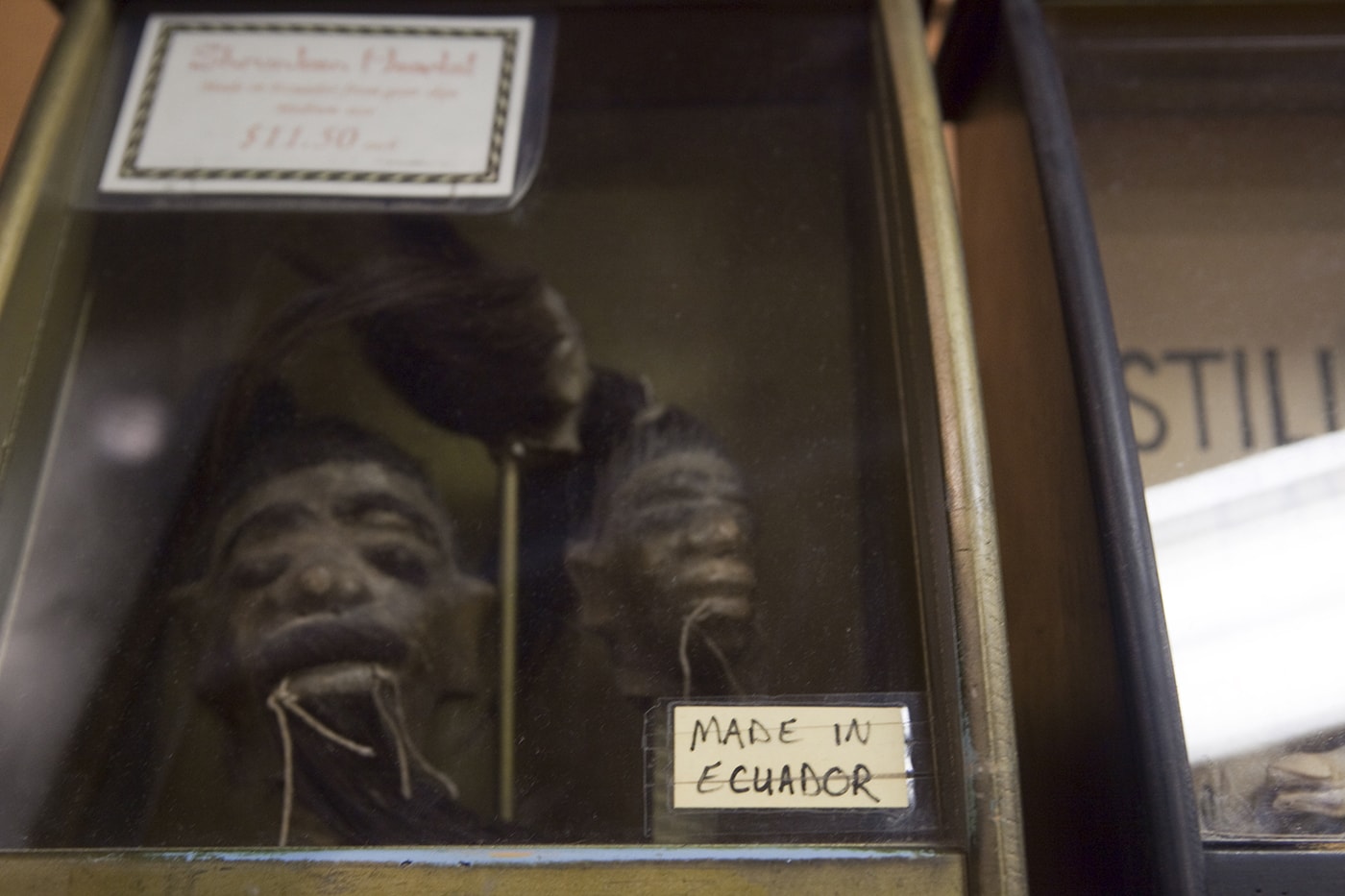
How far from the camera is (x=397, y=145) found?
28.0 inches

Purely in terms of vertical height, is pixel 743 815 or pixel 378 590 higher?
pixel 378 590

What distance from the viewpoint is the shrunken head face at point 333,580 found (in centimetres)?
56

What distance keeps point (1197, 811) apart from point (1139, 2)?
0.56 meters

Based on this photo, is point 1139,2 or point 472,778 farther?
point 1139,2

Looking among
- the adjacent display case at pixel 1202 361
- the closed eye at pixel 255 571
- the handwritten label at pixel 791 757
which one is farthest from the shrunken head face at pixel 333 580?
the adjacent display case at pixel 1202 361

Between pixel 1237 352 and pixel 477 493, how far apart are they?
52cm

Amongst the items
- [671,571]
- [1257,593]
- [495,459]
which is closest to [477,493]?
[495,459]

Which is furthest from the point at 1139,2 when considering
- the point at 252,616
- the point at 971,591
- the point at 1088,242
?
the point at 252,616

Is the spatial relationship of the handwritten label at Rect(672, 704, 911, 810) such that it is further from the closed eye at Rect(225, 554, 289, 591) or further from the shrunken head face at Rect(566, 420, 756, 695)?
the closed eye at Rect(225, 554, 289, 591)

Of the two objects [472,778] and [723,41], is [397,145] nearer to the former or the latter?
[723,41]

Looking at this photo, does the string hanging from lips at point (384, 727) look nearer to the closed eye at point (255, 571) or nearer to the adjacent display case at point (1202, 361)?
the closed eye at point (255, 571)

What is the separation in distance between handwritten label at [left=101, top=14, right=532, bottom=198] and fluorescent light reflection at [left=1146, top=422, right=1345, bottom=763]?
491 millimetres

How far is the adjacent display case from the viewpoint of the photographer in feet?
1.64

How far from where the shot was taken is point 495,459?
616 mm
